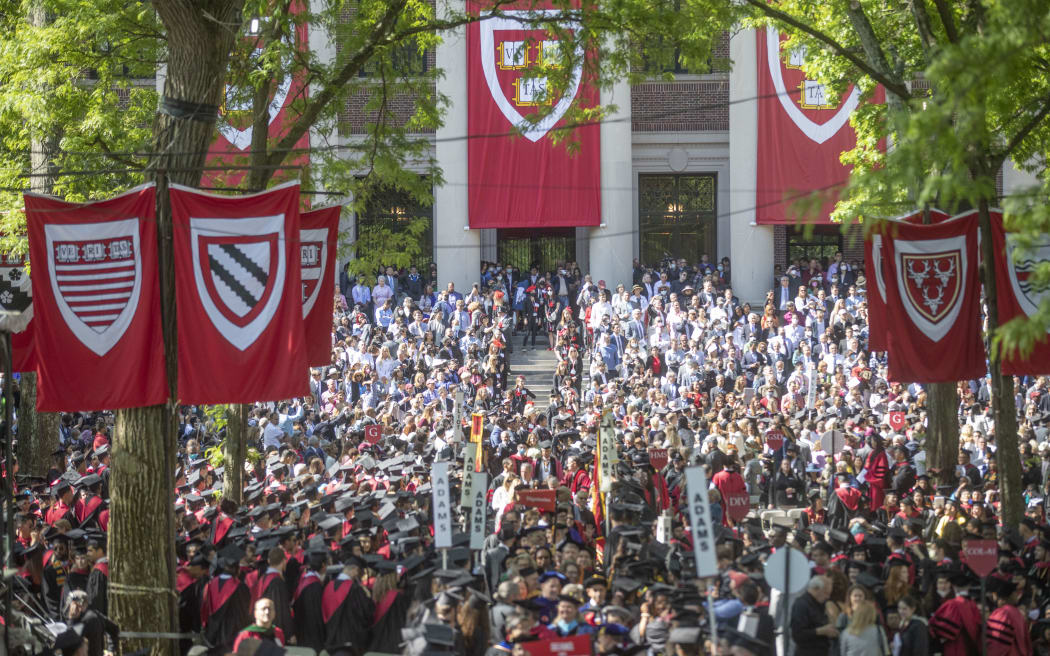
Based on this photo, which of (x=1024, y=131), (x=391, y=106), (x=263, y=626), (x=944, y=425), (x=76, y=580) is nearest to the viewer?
(x=263, y=626)

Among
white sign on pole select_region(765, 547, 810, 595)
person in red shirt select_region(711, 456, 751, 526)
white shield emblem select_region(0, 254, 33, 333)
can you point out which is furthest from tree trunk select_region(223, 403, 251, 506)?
white sign on pole select_region(765, 547, 810, 595)

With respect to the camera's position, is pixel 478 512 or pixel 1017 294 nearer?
pixel 478 512

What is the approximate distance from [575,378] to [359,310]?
6.90m

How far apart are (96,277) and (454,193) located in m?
24.4

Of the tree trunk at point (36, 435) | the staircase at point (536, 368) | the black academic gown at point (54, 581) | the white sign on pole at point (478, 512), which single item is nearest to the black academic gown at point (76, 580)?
the black academic gown at point (54, 581)

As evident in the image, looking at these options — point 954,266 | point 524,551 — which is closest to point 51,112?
point 524,551

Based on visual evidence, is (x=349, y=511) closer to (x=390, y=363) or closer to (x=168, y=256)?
(x=168, y=256)

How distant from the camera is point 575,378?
28531mm

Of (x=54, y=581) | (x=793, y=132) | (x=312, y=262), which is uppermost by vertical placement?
(x=793, y=132)

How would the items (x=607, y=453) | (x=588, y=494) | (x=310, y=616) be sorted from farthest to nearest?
1. (x=588, y=494)
2. (x=607, y=453)
3. (x=310, y=616)

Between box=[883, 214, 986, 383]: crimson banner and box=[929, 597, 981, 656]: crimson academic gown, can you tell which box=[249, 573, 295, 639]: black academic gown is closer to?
box=[929, 597, 981, 656]: crimson academic gown

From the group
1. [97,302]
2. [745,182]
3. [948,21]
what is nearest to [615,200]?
[745,182]

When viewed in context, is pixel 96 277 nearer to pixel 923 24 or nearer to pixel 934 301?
pixel 934 301

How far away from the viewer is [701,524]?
32.2ft
